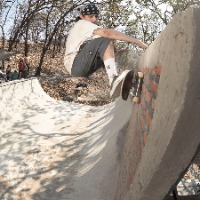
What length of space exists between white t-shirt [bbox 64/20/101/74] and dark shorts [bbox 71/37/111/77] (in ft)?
0.21

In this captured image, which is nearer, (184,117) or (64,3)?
(184,117)

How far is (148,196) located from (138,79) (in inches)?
81.1

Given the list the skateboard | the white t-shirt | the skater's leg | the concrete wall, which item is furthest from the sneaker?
the concrete wall

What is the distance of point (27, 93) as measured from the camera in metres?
11.1

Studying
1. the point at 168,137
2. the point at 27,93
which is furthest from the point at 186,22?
the point at 27,93

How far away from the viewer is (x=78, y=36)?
3.88 metres

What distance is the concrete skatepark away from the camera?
1.67m

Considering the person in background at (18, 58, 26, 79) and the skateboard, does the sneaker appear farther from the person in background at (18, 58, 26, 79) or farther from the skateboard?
the person in background at (18, 58, 26, 79)

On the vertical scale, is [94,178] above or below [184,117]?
below

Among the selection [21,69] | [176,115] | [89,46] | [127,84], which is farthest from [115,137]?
[21,69]

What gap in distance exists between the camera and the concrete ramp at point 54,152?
4.72m

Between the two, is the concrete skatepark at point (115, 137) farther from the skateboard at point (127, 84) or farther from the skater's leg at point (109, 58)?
the skater's leg at point (109, 58)

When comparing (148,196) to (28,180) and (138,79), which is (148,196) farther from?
(28,180)

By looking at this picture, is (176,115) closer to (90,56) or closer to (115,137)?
(90,56)
